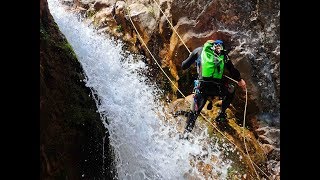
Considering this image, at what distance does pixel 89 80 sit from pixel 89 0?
4.23 feet

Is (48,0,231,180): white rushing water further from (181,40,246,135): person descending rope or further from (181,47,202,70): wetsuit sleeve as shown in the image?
(181,47,202,70): wetsuit sleeve

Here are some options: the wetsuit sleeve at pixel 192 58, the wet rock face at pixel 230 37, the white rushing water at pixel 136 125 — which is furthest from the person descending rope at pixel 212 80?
the white rushing water at pixel 136 125

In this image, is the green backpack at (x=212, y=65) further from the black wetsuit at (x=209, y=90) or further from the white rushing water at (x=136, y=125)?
the white rushing water at (x=136, y=125)

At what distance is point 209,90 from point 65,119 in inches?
61.3

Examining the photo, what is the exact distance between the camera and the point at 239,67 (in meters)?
3.92

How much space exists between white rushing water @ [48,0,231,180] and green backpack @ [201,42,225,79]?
67 centimetres

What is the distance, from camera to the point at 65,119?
3.60 meters

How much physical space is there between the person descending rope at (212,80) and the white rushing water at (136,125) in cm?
28

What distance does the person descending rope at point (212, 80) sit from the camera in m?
3.85

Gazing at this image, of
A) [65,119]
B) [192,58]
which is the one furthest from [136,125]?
[192,58]
